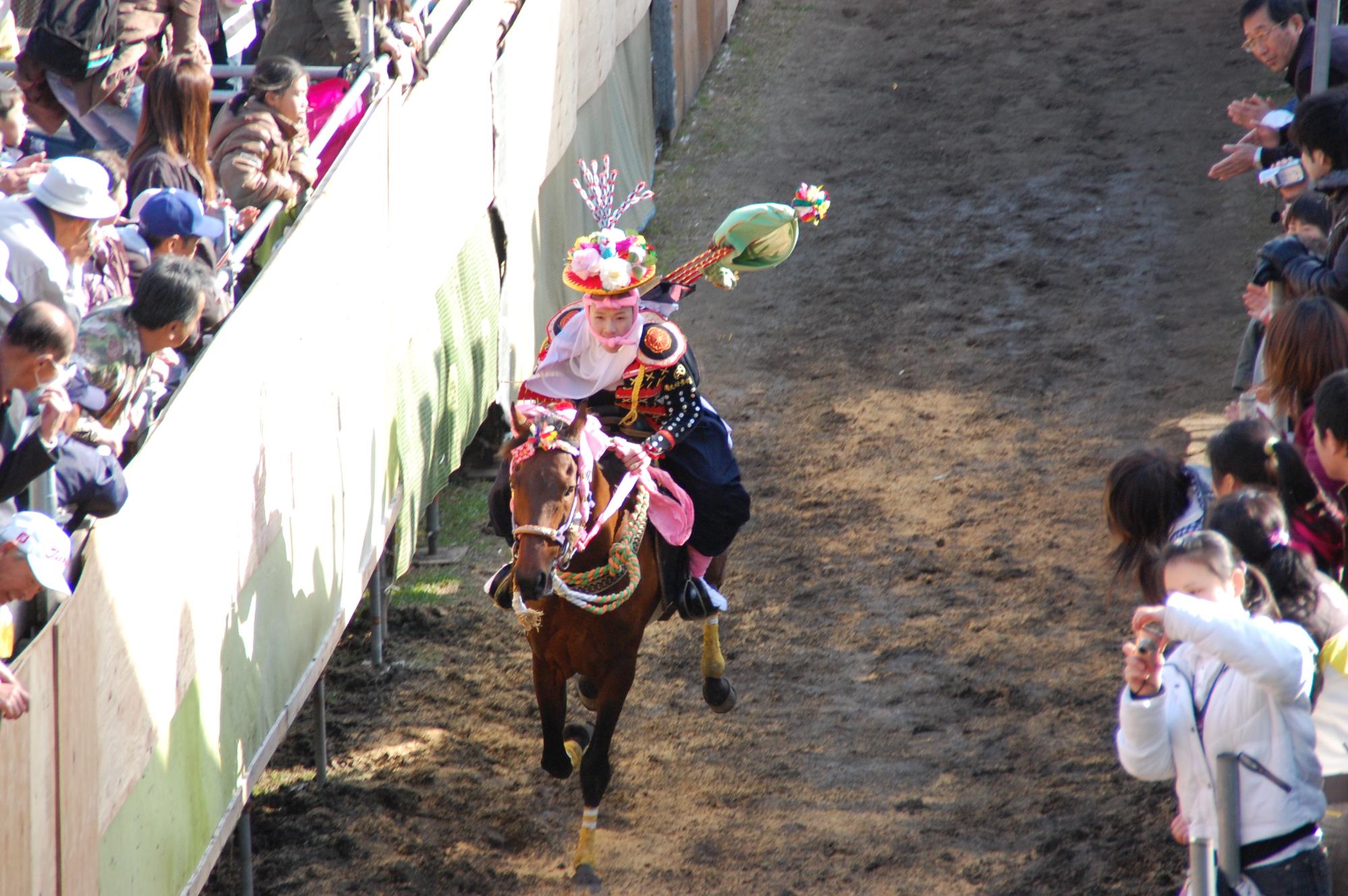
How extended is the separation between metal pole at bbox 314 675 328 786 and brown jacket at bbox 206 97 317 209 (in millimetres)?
2126

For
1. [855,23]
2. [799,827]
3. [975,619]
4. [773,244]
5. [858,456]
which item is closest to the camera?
[799,827]

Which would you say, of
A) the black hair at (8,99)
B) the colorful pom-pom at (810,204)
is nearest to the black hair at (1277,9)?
the colorful pom-pom at (810,204)

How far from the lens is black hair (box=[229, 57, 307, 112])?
6.48 metres

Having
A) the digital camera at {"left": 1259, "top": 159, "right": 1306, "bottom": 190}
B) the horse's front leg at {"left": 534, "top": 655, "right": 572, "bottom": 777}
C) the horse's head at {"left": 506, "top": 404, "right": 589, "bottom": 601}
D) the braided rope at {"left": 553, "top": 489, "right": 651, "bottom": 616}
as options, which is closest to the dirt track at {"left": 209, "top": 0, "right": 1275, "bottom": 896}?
the horse's front leg at {"left": 534, "top": 655, "right": 572, "bottom": 777}

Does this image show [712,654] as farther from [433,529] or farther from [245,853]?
[245,853]

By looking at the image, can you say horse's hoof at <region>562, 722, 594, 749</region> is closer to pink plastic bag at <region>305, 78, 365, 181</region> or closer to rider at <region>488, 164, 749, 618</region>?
rider at <region>488, 164, 749, 618</region>

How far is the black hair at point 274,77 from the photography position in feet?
21.2

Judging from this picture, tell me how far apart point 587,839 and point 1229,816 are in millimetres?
3388

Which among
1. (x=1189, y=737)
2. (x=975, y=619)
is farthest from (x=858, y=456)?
(x=1189, y=737)

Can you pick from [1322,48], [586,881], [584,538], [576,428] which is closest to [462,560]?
[586,881]

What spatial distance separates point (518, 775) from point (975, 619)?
2.65 m

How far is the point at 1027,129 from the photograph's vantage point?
47.0 feet

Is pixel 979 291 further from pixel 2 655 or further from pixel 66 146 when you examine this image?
pixel 2 655

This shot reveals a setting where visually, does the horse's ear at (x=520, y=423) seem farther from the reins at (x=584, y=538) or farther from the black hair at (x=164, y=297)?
the black hair at (x=164, y=297)
